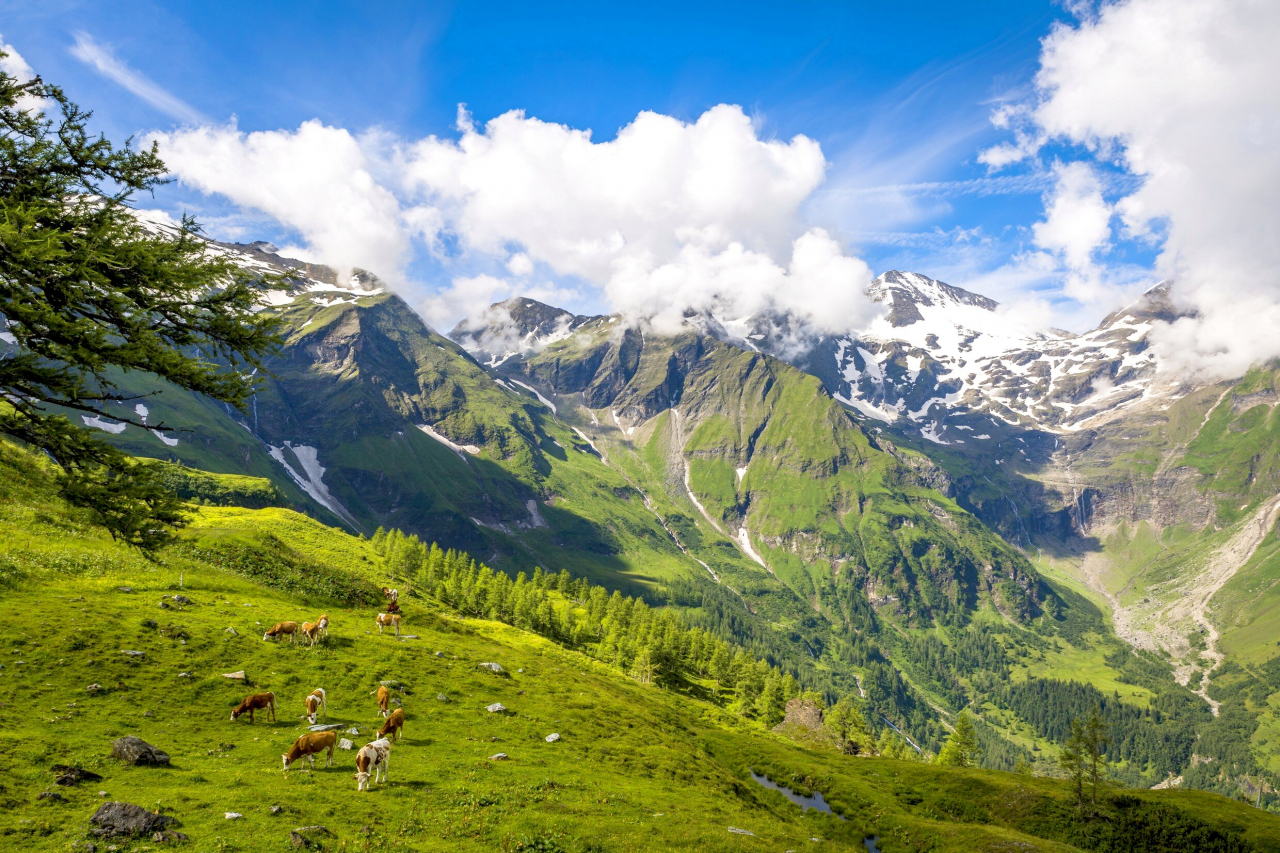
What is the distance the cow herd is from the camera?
2573 cm

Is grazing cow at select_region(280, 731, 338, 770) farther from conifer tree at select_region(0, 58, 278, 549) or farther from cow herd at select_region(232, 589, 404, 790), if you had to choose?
conifer tree at select_region(0, 58, 278, 549)

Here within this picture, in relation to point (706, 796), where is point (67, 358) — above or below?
above

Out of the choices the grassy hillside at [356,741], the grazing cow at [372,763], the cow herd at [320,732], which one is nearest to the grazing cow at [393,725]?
the cow herd at [320,732]

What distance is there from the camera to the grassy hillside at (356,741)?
21.3 metres

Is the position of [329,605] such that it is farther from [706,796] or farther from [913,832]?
[913,832]

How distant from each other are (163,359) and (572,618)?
13929 centimetres

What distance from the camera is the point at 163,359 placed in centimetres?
1441

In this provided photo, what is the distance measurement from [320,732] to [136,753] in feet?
21.2

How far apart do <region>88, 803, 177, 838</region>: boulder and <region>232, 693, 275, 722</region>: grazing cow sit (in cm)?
1221

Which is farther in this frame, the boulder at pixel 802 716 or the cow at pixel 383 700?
the boulder at pixel 802 716

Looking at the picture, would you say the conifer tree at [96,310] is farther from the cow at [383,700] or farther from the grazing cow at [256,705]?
the cow at [383,700]

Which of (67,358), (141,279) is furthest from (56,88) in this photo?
(67,358)

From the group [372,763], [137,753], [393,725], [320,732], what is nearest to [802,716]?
[393,725]

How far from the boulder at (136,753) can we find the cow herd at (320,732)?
4.41 meters
